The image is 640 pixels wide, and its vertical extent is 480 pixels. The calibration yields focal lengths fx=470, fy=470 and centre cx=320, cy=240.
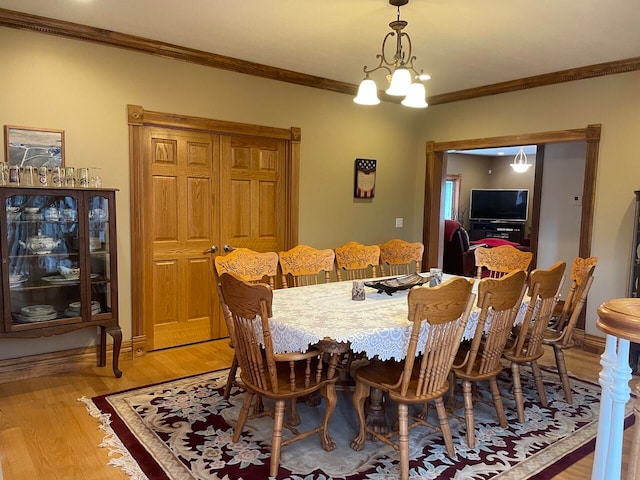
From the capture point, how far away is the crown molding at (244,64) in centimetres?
350

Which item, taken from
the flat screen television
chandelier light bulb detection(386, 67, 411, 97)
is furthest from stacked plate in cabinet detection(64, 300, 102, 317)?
the flat screen television

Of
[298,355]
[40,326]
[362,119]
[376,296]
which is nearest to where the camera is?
[298,355]

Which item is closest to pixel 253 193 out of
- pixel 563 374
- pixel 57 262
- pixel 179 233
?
pixel 179 233

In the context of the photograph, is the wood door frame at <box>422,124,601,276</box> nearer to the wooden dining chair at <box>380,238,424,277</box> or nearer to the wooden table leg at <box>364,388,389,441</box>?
the wooden dining chair at <box>380,238,424,277</box>

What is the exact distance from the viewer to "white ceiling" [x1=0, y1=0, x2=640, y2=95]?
3129mm

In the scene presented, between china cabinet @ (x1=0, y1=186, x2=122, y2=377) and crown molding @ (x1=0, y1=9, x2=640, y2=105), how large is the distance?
4.12 ft

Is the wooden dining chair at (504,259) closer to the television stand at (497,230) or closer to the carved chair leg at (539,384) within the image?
the carved chair leg at (539,384)

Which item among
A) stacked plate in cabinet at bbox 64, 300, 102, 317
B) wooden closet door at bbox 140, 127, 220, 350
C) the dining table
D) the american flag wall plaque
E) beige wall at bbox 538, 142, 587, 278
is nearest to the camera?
the dining table

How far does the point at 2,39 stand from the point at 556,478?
4.52 metres

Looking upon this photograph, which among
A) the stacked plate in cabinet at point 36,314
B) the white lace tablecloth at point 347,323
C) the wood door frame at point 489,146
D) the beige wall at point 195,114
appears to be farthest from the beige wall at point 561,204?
the stacked plate in cabinet at point 36,314

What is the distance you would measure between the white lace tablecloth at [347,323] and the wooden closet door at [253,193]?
1.79m

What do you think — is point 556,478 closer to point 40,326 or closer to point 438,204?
point 40,326

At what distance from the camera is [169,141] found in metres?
4.26

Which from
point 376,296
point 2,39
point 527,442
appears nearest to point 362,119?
point 376,296
